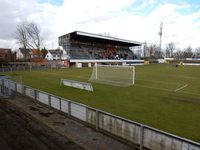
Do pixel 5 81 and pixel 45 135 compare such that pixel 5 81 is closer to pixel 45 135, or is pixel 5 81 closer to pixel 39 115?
pixel 39 115

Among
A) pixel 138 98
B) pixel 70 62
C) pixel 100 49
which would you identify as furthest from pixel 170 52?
pixel 138 98

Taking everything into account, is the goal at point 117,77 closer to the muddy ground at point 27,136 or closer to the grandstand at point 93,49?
the muddy ground at point 27,136

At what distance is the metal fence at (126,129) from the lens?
19.1ft

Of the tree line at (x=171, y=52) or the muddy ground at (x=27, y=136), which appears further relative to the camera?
the tree line at (x=171, y=52)

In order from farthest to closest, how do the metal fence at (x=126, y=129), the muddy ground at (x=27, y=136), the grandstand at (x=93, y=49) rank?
the grandstand at (x=93, y=49), the muddy ground at (x=27, y=136), the metal fence at (x=126, y=129)

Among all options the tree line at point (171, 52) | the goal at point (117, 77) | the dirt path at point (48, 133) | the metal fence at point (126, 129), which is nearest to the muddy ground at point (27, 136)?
the dirt path at point (48, 133)

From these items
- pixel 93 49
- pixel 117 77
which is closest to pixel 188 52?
pixel 93 49

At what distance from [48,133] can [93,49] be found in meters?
68.6

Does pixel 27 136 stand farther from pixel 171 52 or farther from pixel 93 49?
pixel 171 52

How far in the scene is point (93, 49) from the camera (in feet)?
249

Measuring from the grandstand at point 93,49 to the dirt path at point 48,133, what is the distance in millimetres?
48886

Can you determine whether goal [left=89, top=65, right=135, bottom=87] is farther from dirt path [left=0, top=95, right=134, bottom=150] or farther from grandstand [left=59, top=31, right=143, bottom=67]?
grandstand [left=59, top=31, right=143, bottom=67]

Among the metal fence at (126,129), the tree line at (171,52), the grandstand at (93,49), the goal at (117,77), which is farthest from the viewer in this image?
the tree line at (171,52)

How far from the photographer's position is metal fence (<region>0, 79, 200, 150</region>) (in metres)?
5.82
